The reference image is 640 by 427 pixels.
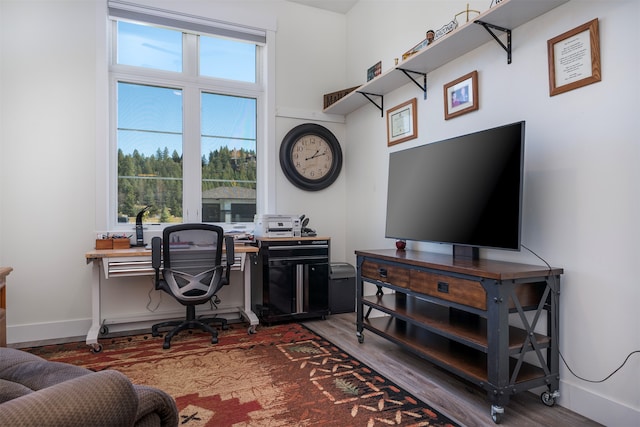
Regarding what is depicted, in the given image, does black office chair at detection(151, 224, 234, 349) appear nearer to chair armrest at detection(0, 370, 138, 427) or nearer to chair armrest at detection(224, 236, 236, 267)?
chair armrest at detection(224, 236, 236, 267)

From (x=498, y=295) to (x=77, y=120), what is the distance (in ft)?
11.8

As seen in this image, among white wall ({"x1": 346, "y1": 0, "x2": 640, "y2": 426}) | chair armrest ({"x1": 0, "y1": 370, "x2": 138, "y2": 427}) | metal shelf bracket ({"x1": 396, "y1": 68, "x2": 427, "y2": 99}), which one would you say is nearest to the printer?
metal shelf bracket ({"x1": 396, "y1": 68, "x2": 427, "y2": 99})

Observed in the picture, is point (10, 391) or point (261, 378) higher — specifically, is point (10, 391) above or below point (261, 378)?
above

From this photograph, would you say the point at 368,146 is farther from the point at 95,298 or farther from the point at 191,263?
the point at 95,298

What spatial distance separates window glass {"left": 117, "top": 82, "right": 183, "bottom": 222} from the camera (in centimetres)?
368

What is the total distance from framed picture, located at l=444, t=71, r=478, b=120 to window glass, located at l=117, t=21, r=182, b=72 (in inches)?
104

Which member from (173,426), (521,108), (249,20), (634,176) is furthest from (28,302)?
(634,176)

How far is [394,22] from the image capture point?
3.52 metres

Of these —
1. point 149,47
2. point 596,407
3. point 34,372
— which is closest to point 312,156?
point 149,47

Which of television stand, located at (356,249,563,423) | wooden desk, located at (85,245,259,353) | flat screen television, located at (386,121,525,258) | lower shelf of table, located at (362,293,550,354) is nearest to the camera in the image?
television stand, located at (356,249,563,423)

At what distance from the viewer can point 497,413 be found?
5.97ft

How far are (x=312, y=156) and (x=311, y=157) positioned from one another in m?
0.02

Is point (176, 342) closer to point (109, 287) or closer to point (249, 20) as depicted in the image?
point (109, 287)

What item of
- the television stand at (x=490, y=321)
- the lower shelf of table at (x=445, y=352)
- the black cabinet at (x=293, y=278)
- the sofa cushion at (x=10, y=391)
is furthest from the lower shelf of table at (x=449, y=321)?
the sofa cushion at (x=10, y=391)
